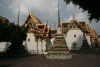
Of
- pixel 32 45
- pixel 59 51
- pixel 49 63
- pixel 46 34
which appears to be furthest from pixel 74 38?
pixel 49 63

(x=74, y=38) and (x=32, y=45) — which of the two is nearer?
(x=32, y=45)

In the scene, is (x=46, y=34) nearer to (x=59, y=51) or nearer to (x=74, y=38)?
(x=59, y=51)

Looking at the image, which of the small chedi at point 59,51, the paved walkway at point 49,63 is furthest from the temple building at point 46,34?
the paved walkway at point 49,63

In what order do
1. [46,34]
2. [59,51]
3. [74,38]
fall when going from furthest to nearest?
1. [74,38]
2. [46,34]
3. [59,51]

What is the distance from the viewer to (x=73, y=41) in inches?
1143

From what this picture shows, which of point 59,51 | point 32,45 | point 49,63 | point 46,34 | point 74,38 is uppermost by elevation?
point 46,34

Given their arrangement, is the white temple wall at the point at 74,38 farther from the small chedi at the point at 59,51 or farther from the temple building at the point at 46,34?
the small chedi at the point at 59,51

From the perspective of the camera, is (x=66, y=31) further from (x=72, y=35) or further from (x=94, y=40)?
(x=94, y=40)

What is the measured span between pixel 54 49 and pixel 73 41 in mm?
17021

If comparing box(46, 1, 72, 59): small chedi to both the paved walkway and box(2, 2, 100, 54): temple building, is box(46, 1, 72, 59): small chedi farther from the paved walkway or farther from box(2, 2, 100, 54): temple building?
box(2, 2, 100, 54): temple building

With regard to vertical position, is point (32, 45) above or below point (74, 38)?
below

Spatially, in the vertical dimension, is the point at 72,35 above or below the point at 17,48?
above

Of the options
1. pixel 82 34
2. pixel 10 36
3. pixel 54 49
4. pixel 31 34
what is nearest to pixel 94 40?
pixel 82 34

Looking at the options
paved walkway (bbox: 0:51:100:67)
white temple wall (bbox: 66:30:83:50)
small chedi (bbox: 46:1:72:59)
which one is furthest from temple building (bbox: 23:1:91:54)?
paved walkway (bbox: 0:51:100:67)
